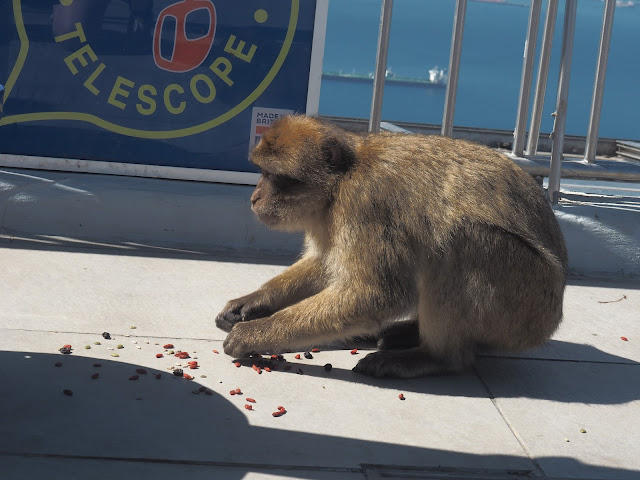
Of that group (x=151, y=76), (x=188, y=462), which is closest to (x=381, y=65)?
(x=151, y=76)

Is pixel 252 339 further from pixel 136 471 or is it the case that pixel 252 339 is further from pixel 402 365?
pixel 136 471

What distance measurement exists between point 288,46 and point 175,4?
2.73 feet

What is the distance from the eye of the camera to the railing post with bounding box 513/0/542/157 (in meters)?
6.56

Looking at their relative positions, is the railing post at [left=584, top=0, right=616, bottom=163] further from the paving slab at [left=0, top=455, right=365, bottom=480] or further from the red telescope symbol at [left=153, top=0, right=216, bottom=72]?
the paving slab at [left=0, top=455, right=365, bottom=480]

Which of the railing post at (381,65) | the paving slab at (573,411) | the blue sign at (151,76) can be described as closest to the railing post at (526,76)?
the railing post at (381,65)

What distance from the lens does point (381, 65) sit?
6527 millimetres

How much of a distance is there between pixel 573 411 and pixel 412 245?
1.06 metres

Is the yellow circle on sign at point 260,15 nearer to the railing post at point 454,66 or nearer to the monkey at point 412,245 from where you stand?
the railing post at point 454,66

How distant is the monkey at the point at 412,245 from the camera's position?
420 centimetres

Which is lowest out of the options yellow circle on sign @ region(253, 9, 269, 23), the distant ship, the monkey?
the monkey

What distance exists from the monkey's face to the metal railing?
213 centimetres

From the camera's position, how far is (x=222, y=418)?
374cm

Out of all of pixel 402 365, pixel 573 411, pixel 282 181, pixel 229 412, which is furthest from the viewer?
pixel 282 181

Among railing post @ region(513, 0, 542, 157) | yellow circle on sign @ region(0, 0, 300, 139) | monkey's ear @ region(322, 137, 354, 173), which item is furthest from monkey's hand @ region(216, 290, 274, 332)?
railing post @ region(513, 0, 542, 157)
